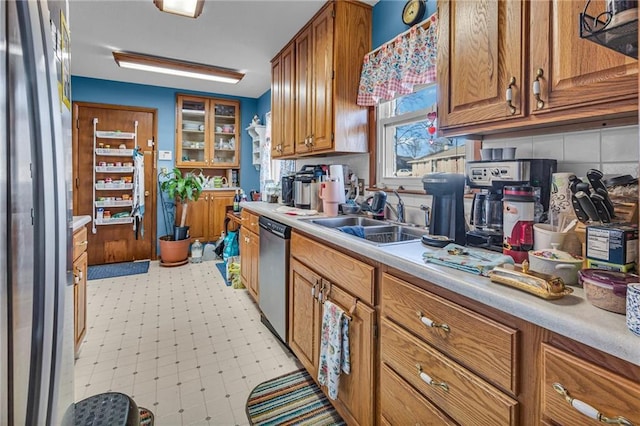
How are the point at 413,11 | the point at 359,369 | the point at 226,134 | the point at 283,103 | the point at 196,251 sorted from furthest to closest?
the point at 226,134 → the point at 196,251 → the point at 283,103 → the point at 413,11 → the point at 359,369

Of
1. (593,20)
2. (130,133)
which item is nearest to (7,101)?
(593,20)

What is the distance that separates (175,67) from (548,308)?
399 centimetres

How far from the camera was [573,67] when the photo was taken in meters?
0.95

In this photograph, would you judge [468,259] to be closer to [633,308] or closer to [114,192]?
[633,308]

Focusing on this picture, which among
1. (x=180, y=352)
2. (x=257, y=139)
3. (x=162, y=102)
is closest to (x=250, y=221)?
(x=180, y=352)

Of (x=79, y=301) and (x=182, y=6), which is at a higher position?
(x=182, y=6)

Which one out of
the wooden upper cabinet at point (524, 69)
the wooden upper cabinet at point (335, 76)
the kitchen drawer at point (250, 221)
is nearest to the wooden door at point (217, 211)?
the kitchen drawer at point (250, 221)

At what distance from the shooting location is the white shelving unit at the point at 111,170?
4.32m

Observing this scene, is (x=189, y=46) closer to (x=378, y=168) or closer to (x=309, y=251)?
(x=378, y=168)

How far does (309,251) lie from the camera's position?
1799 millimetres

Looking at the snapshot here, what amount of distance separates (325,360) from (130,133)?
4312 millimetres

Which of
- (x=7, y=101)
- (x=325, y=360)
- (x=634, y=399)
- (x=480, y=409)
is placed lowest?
(x=325, y=360)

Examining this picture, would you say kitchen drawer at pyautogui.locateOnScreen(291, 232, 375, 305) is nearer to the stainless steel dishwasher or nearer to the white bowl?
the stainless steel dishwasher

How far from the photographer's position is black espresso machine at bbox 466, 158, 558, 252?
117cm
